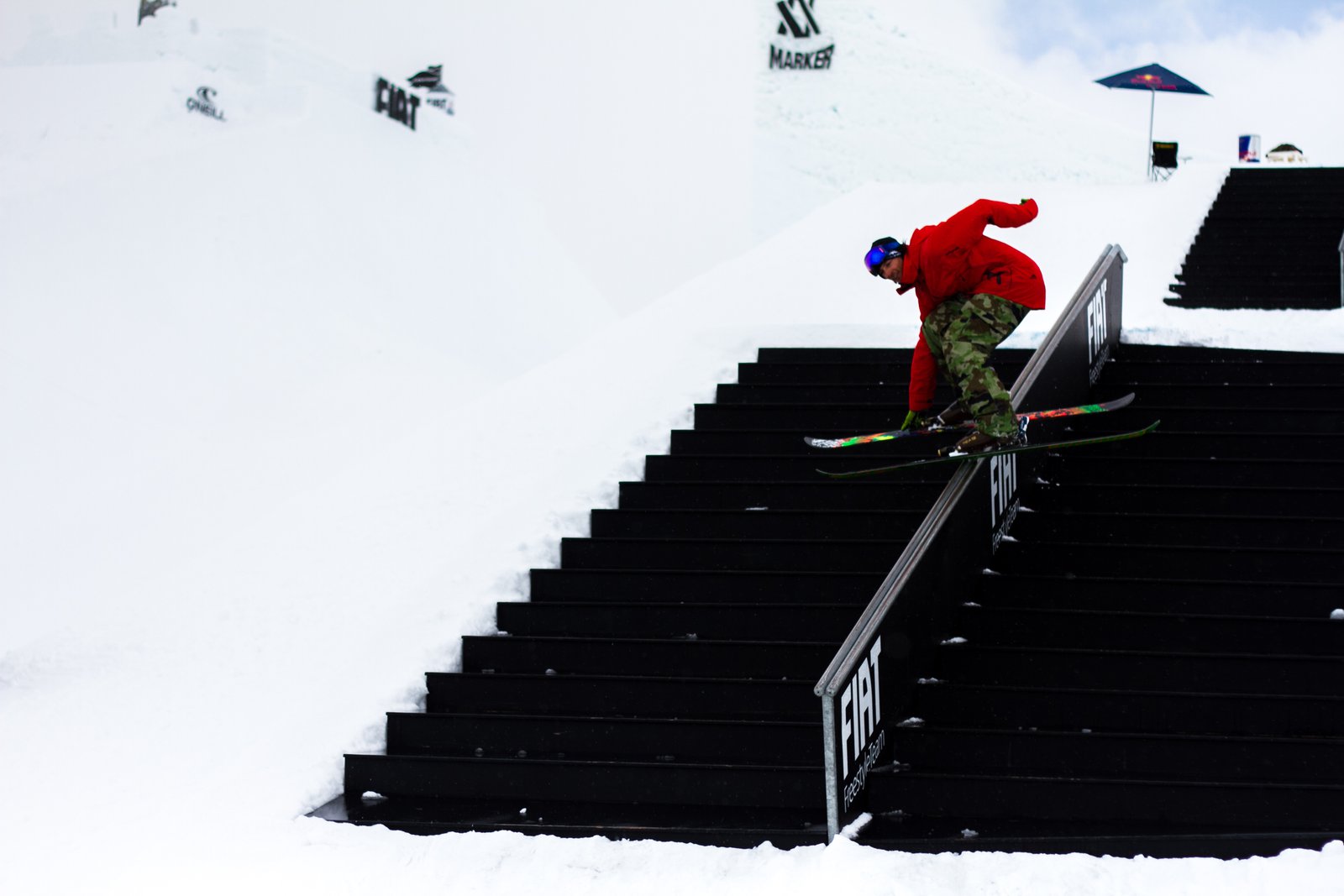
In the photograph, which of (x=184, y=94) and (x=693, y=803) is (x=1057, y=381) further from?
(x=184, y=94)

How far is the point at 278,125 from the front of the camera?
Result: 889 inches

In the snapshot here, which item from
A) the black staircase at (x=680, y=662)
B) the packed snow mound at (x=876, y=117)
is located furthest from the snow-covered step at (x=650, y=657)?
the packed snow mound at (x=876, y=117)

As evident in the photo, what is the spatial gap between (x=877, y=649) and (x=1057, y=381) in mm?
2361

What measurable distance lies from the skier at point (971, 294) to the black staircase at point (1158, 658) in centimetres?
56

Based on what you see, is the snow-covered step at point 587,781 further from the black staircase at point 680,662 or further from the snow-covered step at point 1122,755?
the snow-covered step at point 1122,755

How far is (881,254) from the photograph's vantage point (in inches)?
209

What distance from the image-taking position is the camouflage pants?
5.28m

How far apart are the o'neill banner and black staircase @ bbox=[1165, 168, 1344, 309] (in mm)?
11799

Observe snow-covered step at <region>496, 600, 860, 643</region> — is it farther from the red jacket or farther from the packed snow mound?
the packed snow mound

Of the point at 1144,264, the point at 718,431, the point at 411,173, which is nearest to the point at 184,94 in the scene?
the point at 411,173

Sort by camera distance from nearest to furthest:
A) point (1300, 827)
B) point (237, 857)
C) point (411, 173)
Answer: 1. point (1300, 827)
2. point (237, 857)
3. point (411, 173)

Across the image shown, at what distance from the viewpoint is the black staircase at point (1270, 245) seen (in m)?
10.1

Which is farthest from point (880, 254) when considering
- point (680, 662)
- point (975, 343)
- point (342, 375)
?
point (342, 375)

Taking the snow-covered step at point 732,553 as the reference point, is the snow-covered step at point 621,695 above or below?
below
